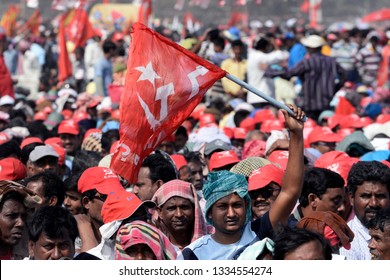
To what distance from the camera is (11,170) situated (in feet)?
29.3

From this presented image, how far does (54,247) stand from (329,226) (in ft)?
4.42

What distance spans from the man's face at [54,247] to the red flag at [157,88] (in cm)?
77

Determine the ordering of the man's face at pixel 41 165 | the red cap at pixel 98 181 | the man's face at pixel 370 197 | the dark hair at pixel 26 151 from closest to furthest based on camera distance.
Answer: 1. the red cap at pixel 98 181
2. the man's face at pixel 370 197
3. the man's face at pixel 41 165
4. the dark hair at pixel 26 151

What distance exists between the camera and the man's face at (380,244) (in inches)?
259

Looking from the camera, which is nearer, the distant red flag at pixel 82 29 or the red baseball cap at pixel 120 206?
the red baseball cap at pixel 120 206

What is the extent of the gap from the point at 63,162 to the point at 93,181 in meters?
2.37

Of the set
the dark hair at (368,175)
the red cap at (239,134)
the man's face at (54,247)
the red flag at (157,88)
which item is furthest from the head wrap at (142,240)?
the red cap at (239,134)

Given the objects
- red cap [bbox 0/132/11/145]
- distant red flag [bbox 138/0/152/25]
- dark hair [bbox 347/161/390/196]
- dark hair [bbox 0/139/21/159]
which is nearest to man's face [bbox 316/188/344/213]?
dark hair [bbox 347/161/390/196]

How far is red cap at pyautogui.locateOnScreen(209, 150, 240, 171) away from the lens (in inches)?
383

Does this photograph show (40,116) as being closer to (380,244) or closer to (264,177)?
(264,177)

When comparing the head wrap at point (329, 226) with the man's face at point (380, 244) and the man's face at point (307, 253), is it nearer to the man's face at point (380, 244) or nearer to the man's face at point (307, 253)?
the man's face at point (380, 244)

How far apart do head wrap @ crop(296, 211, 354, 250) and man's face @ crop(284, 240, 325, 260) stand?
96 centimetres

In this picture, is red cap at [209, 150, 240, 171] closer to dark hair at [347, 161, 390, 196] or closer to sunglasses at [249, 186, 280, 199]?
dark hair at [347, 161, 390, 196]
